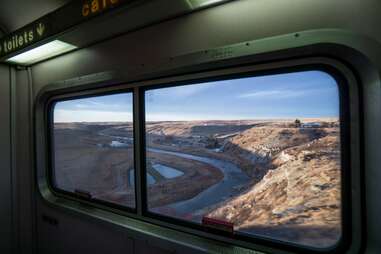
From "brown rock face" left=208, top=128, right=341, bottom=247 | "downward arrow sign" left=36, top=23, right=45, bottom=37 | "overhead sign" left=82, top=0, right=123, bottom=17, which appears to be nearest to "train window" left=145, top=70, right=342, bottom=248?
"brown rock face" left=208, top=128, right=341, bottom=247

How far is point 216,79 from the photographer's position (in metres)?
1.58

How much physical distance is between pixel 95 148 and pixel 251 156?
1640mm

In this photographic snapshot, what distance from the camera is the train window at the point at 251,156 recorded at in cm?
127

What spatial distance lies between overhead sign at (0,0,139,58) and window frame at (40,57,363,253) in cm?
54

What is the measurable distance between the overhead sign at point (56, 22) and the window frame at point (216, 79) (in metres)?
0.54

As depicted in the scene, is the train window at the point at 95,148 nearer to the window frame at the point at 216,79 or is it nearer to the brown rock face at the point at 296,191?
the window frame at the point at 216,79

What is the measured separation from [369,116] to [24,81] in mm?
3208

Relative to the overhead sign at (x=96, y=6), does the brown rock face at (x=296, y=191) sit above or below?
below

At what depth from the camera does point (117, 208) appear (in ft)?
6.94

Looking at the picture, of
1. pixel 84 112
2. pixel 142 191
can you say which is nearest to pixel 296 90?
pixel 142 191

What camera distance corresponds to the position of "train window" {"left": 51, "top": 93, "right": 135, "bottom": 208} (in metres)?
2.09

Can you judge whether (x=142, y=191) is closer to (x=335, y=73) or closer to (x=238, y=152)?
(x=238, y=152)

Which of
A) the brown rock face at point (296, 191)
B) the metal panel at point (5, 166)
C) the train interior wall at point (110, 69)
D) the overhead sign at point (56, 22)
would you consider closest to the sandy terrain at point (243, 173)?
the brown rock face at point (296, 191)

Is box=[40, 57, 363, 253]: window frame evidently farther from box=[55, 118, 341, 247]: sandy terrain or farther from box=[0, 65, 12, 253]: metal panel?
box=[0, 65, 12, 253]: metal panel
